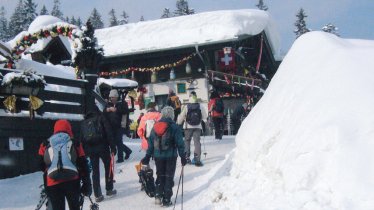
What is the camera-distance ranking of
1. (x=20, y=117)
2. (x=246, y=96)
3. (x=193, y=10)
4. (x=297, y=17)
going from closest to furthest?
1. (x=20, y=117)
2. (x=246, y=96)
3. (x=297, y=17)
4. (x=193, y=10)

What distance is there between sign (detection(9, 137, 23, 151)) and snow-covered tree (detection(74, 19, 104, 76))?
12.1 ft

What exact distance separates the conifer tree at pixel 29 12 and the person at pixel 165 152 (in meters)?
54.7

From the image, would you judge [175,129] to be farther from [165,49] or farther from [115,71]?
[115,71]

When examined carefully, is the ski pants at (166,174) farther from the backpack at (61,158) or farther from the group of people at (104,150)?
the backpack at (61,158)

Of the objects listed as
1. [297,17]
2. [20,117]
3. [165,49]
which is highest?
[297,17]

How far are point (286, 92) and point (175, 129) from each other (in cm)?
213

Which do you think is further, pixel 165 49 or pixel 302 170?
pixel 165 49

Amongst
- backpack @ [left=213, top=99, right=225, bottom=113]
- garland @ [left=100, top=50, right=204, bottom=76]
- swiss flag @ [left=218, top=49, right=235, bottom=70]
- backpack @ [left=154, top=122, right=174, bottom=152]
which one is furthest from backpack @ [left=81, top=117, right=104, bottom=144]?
garland @ [left=100, top=50, right=204, bottom=76]

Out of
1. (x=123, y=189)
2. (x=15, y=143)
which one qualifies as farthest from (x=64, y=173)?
(x=15, y=143)

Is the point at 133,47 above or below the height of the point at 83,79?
above

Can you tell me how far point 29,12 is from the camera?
197 ft

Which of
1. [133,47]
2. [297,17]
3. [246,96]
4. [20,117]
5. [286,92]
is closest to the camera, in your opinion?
[286,92]

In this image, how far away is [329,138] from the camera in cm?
539

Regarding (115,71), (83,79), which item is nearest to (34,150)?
(83,79)
